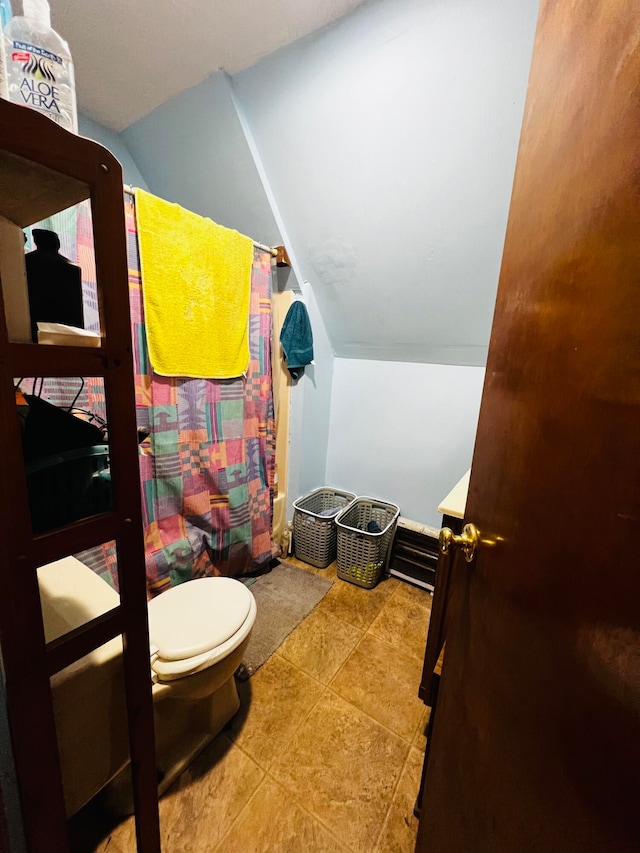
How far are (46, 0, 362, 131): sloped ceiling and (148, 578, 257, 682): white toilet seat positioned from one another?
1903mm

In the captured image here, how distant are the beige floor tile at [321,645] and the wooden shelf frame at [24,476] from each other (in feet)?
3.21

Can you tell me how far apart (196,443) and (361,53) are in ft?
5.25

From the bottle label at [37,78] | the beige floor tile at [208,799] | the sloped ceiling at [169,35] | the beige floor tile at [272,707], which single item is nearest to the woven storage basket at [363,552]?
the beige floor tile at [272,707]

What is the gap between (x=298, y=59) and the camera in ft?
3.76

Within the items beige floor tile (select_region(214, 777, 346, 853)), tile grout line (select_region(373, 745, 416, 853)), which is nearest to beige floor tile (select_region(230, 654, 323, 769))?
beige floor tile (select_region(214, 777, 346, 853))

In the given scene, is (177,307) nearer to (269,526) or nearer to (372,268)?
(372,268)

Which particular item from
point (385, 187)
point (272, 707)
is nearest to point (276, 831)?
point (272, 707)

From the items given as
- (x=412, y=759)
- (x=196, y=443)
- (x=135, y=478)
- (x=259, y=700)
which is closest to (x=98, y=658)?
(x=135, y=478)

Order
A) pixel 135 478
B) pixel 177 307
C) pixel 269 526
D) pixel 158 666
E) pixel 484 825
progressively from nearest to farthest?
pixel 484 825 < pixel 135 478 < pixel 158 666 < pixel 177 307 < pixel 269 526

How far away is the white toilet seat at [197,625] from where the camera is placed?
0.91 metres

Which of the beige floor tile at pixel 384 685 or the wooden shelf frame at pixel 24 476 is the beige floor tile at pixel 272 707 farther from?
the wooden shelf frame at pixel 24 476

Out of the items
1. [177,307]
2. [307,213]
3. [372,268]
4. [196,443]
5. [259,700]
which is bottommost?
[259,700]

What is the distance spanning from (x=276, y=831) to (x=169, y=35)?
2.49 metres

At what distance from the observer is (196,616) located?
42.4 inches
